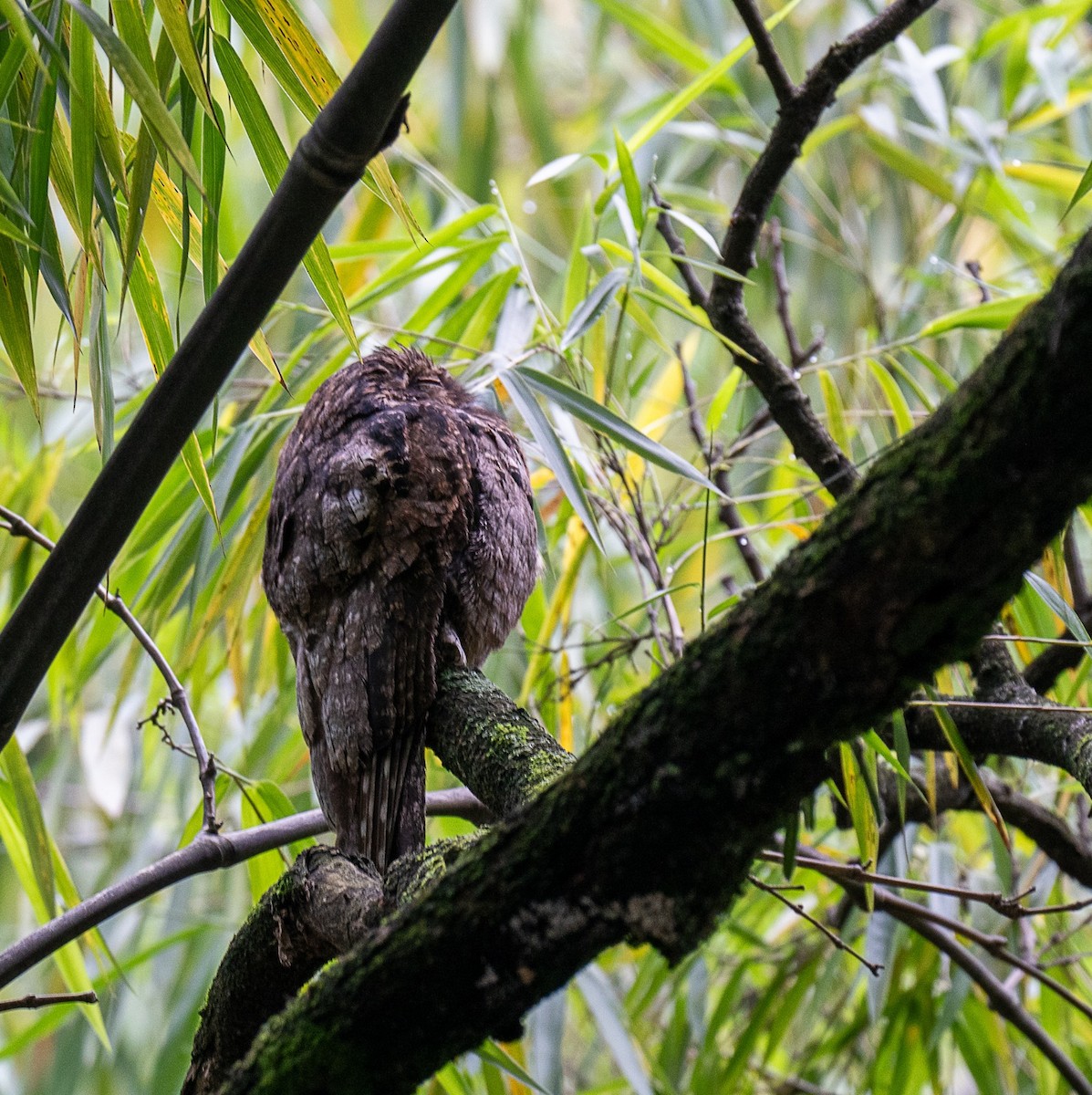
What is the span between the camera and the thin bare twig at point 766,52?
1439mm

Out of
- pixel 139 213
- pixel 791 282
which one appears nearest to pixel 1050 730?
pixel 139 213

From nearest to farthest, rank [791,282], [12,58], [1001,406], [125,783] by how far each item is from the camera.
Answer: [1001,406] < [12,58] < [125,783] < [791,282]

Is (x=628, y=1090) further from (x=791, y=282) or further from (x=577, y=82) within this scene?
(x=577, y=82)

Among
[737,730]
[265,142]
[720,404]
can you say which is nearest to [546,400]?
[720,404]

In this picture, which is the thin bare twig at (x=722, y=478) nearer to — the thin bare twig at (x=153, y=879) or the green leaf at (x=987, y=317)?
the green leaf at (x=987, y=317)

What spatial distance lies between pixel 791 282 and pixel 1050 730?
2.91 meters

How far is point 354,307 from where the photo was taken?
188 cm

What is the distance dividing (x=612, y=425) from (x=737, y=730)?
0.87 m

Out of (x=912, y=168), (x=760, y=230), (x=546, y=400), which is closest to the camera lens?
(x=760, y=230)

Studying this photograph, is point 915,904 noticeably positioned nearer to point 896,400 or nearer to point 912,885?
point 912,885

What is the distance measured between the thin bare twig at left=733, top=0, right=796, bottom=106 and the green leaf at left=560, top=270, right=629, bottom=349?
11.7 inches

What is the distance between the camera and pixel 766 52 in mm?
1446

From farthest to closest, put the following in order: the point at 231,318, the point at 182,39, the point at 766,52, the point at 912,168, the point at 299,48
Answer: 1. the point at 912,168
2. the point at 766,52
3. the point at 299,48
4. the point at 182,39
5. the point at 231,318

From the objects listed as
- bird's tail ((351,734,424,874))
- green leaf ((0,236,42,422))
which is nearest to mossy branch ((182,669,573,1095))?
bird's tail ((351,734,424,874))
